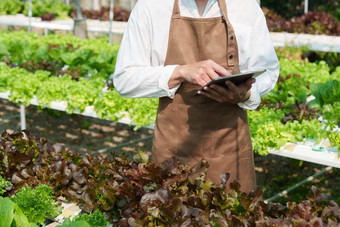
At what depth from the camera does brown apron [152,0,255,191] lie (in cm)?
233

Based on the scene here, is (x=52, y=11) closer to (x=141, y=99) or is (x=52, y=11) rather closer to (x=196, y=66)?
(x=141, y=99)

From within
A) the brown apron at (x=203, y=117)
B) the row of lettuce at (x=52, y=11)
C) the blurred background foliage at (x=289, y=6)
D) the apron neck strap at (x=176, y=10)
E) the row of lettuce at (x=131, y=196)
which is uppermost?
the apron neck strap at (x=176, y=10)

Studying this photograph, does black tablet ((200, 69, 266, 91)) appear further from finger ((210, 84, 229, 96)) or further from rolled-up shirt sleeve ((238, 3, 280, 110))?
rolled-up shirt sleeve ((238, 3, 280, 110))

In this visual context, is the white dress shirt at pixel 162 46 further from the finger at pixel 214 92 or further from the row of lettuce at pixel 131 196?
the row of lettuce at pixel 131 196

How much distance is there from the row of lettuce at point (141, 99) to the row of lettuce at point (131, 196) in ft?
4.61

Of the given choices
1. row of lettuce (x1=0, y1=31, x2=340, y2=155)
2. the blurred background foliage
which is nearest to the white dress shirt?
row of lettuce (x1=0, y1=31, x2=340, y2=155)

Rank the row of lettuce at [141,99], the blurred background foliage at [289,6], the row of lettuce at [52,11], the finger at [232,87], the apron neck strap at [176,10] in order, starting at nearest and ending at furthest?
the finger at [232,87]
the apron neck strap at [176,10]
the row of lettuce at [141,99]
the blurred background foliage at [289,6]
the row of lettuce at [52,11]

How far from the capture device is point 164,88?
2258 mm

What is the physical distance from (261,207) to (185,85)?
70 cm

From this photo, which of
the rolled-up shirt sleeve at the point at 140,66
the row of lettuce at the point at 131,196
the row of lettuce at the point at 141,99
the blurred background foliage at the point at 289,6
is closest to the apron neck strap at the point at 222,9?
the rolled-up shirt sleeve at the point at 140,66

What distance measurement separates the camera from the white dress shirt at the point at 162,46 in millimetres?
2264

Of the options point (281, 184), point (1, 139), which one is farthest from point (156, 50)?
point (281, 184)

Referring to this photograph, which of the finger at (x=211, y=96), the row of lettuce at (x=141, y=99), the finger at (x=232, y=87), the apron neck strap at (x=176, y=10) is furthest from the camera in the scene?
the row of lettuce at (x=141, y=99)

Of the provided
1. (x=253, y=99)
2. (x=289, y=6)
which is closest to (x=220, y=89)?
(x=253, y=99)
